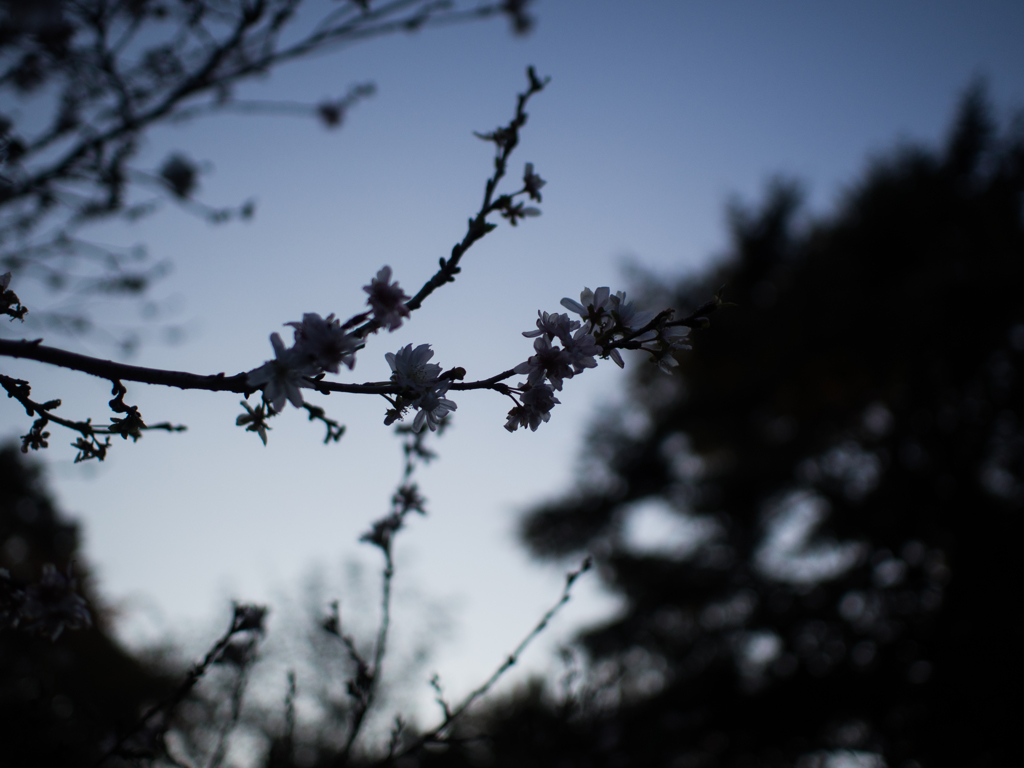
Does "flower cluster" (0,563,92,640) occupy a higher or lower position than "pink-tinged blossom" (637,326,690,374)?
higher

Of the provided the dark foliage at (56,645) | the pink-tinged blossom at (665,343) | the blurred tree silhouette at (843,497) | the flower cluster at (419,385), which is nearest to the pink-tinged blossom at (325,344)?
the flower cluster at (419,385)

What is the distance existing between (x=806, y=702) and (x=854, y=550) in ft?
10.2

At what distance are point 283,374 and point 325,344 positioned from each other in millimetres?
111

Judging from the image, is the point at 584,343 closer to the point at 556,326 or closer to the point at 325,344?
the point at 556,326

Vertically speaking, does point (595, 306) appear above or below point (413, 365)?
below

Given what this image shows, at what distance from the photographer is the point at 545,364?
1374 millimetres

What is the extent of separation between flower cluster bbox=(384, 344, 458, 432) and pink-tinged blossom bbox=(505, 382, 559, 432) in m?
0.16

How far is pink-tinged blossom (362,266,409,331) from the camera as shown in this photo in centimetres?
121

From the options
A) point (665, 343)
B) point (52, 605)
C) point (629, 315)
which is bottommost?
point (665, 343)

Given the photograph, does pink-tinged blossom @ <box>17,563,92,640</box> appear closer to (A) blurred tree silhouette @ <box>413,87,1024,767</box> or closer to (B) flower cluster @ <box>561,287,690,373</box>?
(B) flower cluster @ <box>561,287,690,373</box>

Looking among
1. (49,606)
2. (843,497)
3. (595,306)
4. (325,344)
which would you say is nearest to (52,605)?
(49,606)

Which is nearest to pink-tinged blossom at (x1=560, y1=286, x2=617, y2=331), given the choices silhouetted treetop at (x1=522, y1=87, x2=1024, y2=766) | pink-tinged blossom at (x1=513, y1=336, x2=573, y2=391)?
pink-tinged blossom at (x1=513, y1=336, x2=573, y2=391)

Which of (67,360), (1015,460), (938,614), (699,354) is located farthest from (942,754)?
(67,360)

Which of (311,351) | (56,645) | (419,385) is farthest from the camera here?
(56,645)
